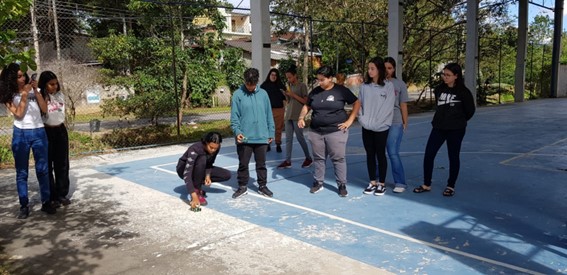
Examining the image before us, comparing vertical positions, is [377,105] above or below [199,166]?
above

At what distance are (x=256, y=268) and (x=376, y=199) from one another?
7.47 feet

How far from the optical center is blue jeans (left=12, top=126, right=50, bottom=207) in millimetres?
4680

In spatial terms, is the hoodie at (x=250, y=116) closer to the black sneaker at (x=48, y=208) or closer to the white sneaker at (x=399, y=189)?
the white sneaker at (x=399, y=189)

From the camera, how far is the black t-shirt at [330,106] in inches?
204

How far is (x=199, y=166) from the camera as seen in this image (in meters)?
5.03

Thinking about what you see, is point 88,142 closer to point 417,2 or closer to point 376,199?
point 376,199

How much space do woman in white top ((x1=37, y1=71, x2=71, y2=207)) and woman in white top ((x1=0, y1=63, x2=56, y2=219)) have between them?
0.21 meters

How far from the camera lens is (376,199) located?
17.5 ft

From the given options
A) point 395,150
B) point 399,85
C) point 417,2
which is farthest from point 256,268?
point 417,2

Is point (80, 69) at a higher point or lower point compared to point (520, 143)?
higher

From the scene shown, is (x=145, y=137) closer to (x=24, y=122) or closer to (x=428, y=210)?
(x=24, y=122)

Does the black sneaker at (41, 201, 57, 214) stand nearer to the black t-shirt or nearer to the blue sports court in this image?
the blue sports court

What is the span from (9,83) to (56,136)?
0.78 metres

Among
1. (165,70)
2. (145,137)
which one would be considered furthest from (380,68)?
(165,70)
